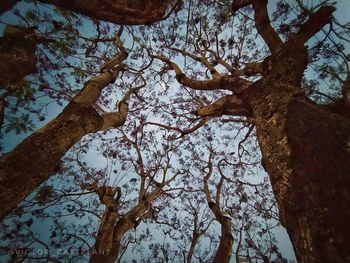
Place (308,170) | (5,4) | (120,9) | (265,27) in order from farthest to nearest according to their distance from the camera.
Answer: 1. (265,27)
2. (120,9)
3. (5,4)
4. (308,170)

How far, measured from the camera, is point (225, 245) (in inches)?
230

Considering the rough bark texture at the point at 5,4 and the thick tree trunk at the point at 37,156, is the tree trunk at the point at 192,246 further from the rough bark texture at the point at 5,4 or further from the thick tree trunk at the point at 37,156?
the rough bark texture at the point at 5,4

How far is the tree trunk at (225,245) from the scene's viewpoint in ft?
18.5

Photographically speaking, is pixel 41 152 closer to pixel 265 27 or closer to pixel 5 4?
pixel 5 4

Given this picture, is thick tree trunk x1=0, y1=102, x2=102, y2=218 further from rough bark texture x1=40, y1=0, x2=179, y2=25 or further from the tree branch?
the tree branch

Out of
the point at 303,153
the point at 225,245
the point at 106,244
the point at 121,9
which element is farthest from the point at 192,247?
the point at 121,9

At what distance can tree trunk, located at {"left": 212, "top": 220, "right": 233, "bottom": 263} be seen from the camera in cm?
564

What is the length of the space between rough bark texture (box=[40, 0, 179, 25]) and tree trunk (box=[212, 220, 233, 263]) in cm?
537

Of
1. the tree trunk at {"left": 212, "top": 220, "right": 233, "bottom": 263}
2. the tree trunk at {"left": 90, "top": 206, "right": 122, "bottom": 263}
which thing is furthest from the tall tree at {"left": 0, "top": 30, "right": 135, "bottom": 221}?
the tree trunk at {"left": 212, "top": 220, "right": 233, "bottom": 263}

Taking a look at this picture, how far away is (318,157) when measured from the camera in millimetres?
1655

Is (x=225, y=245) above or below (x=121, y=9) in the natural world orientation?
below

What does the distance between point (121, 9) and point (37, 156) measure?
2512mm

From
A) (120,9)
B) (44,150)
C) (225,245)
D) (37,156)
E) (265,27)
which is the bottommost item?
(37,156)

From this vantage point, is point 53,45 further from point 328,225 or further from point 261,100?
point 328,225
